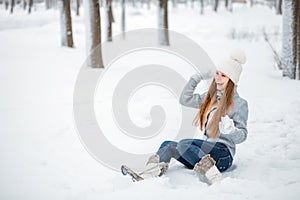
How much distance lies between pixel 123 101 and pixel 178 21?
19229mm

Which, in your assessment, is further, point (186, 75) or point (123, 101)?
point (186, 75)

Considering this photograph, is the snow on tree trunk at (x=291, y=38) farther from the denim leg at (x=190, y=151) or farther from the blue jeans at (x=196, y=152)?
the denim leg at (x=190, y=151)

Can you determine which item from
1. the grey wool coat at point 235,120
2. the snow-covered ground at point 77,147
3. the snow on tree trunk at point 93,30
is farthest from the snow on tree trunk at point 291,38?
the grey wool coat at point 235,120

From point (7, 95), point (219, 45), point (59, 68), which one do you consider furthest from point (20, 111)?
point (219, 45)

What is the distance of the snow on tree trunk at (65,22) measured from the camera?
35.6ft

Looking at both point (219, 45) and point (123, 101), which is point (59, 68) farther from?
point (219, 45)

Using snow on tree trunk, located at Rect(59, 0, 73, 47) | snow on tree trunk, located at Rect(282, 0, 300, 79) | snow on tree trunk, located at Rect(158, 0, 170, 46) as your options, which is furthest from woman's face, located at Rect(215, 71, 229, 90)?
snow on tree trunk, located at Rect(158, 0, 170, 46)

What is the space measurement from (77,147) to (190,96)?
4.58 ft

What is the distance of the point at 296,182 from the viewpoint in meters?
2.95

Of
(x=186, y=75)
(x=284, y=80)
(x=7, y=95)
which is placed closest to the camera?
(x=7, y=95)

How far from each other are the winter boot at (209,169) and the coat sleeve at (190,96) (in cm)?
56

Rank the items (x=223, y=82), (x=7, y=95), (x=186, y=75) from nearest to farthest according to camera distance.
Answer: (x=223, y=82), (x=7, y=95), (x=186, y=75)

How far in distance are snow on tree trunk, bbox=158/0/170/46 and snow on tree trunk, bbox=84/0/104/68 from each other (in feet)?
17.2

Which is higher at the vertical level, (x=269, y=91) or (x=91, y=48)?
(x=91, y=48)
